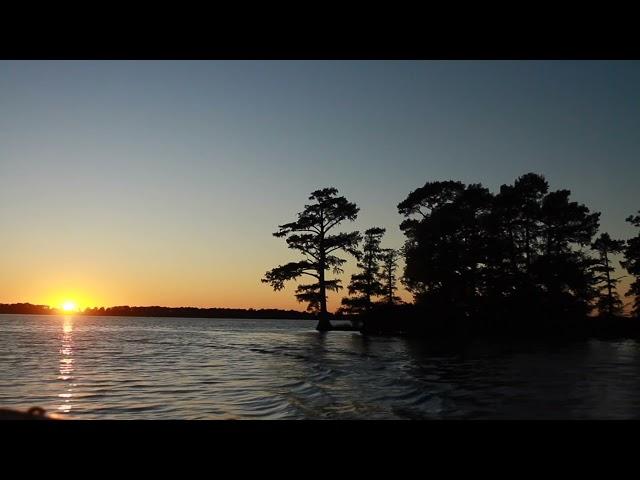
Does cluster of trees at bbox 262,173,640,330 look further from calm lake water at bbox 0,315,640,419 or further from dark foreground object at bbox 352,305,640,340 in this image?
calm lake water at bbox 0,315,640,419

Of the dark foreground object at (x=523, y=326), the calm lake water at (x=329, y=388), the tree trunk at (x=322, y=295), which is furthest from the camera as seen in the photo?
the tree trunk at (x=322, y=295)

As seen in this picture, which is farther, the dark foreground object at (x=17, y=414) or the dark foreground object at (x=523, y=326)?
the dark foreground object at (x=523, y=326)

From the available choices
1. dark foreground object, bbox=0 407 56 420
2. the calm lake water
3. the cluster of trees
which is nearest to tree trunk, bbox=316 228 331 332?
the cluster of trees

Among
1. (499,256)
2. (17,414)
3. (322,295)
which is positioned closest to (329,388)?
(17,414)

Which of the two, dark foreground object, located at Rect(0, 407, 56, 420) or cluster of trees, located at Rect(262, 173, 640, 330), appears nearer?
dark foreground object, located at Rect(0, 407, 56, 420)

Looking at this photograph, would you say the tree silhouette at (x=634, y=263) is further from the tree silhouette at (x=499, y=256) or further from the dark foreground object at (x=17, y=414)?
the dark foreground object at (x=17, y=414)

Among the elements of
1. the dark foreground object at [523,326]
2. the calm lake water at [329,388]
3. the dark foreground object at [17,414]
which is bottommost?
the calm lake water at [329,388]

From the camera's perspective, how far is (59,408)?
8.83 m

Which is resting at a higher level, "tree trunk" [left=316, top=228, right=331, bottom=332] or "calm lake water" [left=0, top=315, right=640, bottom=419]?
"tree trunk" [left=316, top=228, right=331, bottom=332]

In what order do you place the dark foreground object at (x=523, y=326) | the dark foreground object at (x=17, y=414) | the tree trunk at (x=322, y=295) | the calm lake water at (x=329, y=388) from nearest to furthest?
the dark foreground object at (x=17, y=414) < the calm lake water at (x=329, y=388) < the dark foreground object at (x=523, y=326) < the tree trunk at (x=322, y=295)

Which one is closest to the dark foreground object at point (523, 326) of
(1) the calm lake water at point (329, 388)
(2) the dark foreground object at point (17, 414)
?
(1) the calm lake water at point (329, 388)

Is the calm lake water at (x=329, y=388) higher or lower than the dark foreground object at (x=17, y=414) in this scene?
lower
